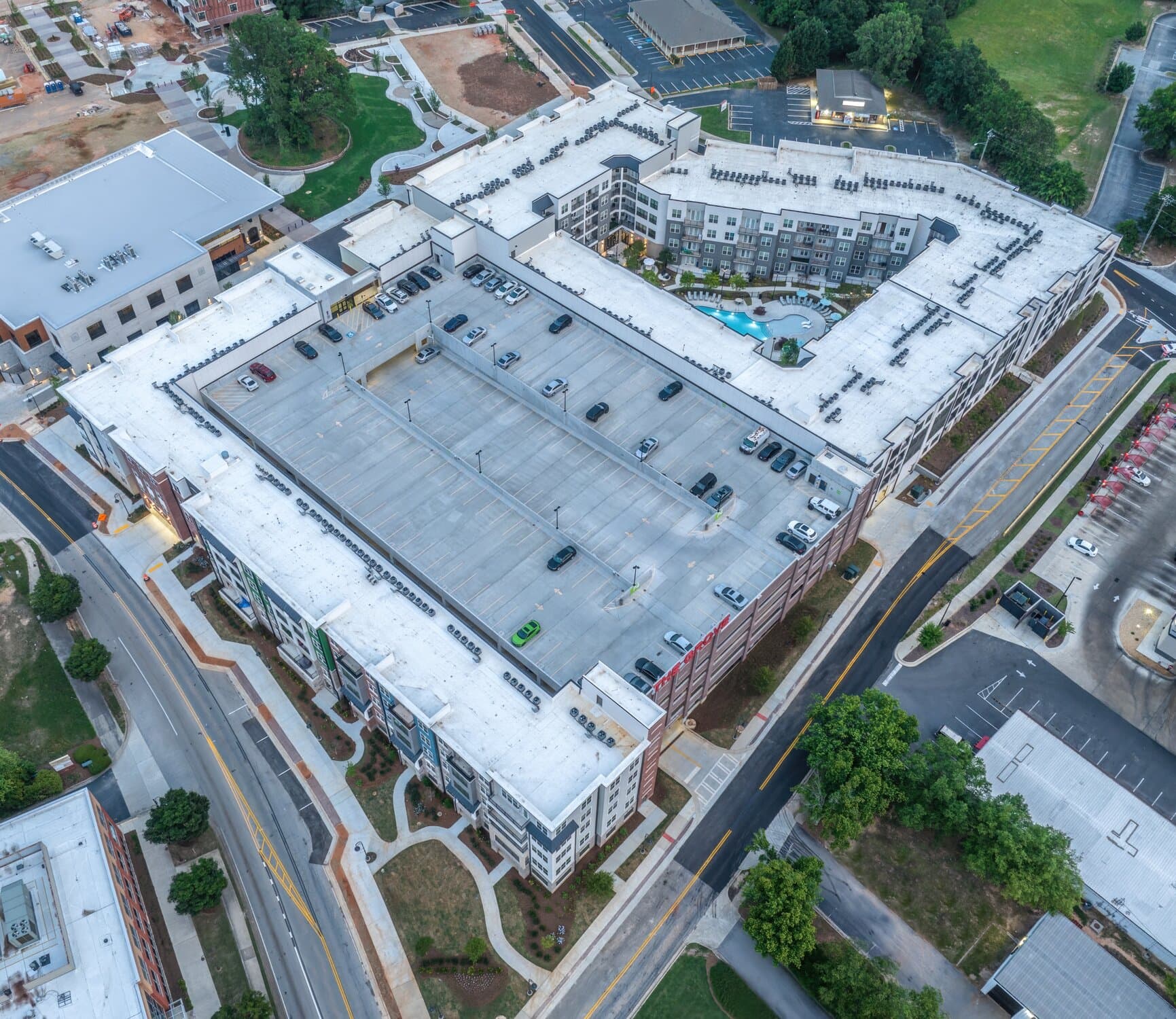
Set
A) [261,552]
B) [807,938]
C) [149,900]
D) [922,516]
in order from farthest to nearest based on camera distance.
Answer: [922,516]
[261,552]
[149,900]
[807,938]

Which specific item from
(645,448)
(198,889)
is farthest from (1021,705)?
(198,889)

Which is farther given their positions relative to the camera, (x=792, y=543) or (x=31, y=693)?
(x=31, y=693)

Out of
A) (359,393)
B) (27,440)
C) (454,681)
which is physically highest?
(359,393)

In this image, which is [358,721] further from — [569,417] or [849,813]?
[849,813]

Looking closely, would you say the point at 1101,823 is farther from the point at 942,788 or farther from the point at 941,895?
the point at 941,895

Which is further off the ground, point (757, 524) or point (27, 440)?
point (757, 524)

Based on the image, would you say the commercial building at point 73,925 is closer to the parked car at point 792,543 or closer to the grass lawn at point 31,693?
the grass lawn at point 31,693

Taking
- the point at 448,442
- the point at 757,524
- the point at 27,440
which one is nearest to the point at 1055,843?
the point at 757,524
